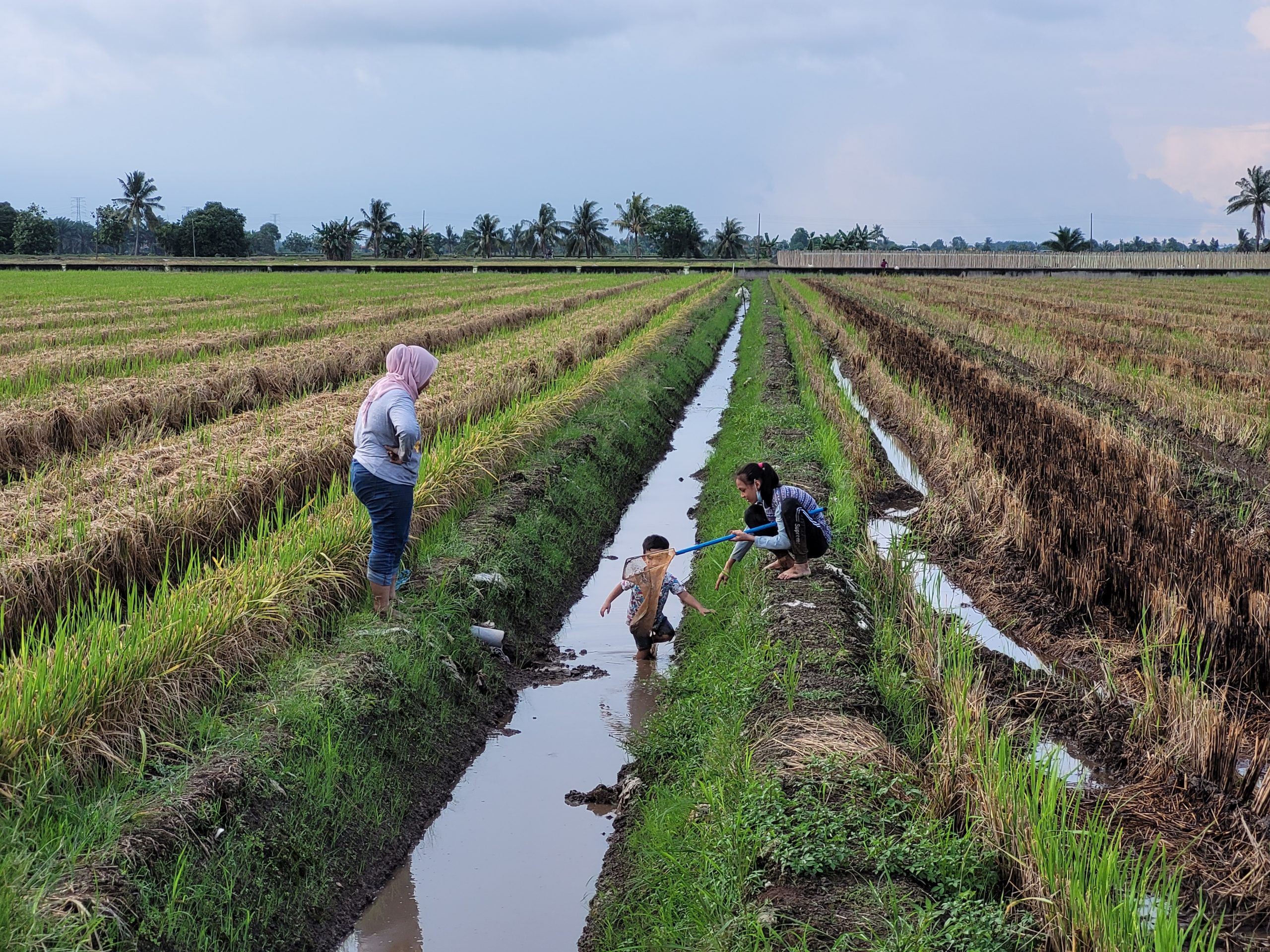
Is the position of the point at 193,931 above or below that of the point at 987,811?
below

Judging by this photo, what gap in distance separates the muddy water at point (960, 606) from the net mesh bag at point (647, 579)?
150cm

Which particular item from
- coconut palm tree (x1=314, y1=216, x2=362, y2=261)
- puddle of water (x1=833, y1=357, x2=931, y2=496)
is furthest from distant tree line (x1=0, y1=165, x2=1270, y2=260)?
puddle of water (x1=833, y1=357, x2=931, y2=496)

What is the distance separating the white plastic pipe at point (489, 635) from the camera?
6059 mm

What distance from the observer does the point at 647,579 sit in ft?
20.6

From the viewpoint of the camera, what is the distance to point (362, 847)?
4219 mm

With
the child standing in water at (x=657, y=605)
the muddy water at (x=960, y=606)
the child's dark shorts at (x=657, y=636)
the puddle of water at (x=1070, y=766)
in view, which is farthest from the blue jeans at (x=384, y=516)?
the puddle of water at (x=1070, y=766)

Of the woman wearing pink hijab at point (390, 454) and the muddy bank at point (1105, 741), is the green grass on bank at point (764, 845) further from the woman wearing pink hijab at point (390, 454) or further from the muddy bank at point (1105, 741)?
the woman wearing pink hijab at point (390, 454)

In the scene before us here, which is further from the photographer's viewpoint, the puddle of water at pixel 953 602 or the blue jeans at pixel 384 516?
the puddle of water at pixel 953 602

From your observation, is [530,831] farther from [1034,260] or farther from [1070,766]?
[1034,260]

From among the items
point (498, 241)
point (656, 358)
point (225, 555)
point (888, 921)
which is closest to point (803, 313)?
point (656, 358)

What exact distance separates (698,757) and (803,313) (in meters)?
25.3

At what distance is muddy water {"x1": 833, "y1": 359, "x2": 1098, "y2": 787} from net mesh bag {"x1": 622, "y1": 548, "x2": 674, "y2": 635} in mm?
1499

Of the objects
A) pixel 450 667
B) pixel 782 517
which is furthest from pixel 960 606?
pixel 450 667

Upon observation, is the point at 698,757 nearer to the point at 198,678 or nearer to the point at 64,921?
the point at 198,678
